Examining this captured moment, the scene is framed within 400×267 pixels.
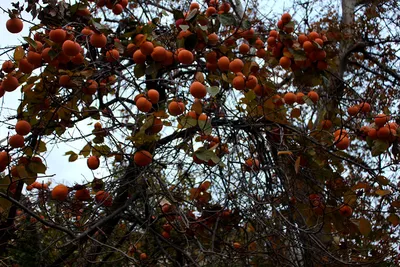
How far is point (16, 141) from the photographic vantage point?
1.68 meters

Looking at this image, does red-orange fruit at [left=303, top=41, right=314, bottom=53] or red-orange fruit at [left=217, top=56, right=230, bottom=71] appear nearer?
red-orange fruit at [left=217, top=56, right=230, bottom=71]


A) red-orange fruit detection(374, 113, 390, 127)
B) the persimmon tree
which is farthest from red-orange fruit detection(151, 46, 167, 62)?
red-orange fruit detection(374, 113, 390, 127)

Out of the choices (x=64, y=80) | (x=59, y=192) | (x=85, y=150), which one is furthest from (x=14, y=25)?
(x=59, y=192)

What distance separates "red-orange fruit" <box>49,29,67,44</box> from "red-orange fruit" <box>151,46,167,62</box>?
1.12 ft

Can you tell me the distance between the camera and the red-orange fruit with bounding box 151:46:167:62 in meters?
1.70

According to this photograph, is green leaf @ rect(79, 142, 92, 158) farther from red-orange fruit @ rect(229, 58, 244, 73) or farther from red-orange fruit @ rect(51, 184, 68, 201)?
red-orange fruit @ rect(229, 58, 244, 73)

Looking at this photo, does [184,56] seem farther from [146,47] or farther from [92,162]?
[92,162]

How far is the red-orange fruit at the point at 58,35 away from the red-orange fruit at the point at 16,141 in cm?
40

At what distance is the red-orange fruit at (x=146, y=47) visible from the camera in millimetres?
1713

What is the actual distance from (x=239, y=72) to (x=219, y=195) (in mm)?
816

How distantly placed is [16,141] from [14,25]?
0.47m

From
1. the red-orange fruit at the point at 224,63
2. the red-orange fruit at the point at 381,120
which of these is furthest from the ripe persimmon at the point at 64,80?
the red-orange fruit at the point at 381,120

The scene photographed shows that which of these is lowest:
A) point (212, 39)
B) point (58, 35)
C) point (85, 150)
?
point (85, 150)

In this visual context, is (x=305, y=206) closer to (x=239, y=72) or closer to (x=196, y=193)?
(x=196, y=193)
